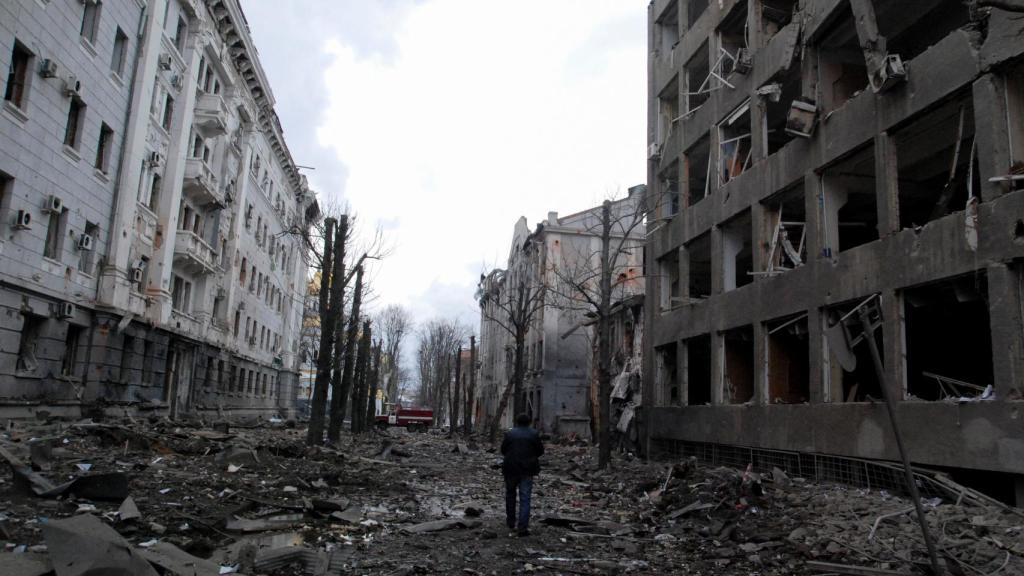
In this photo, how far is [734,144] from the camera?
Answer: 20312 millimetres

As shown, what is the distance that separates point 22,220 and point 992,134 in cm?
2038

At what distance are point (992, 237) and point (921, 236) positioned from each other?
1471 millimetres

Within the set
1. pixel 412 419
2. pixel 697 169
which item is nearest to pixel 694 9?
pixel 697 169

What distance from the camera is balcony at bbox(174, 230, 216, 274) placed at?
28.2 m

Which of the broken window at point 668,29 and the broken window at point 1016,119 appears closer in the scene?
the broken window at point 1016,119

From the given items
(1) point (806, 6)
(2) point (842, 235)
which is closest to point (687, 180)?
(2) point (842, 235)

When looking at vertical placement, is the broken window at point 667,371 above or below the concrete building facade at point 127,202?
below

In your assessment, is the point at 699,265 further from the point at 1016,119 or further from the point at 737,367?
the point at 1016,119

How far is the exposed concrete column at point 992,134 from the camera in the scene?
10.2 meters

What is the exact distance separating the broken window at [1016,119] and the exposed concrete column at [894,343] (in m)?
2.85

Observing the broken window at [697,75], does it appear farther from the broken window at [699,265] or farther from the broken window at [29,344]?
the broken window at [29,344]

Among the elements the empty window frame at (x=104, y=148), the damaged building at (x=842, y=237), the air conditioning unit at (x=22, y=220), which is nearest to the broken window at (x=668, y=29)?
the damaged building at (x=842, y=237)

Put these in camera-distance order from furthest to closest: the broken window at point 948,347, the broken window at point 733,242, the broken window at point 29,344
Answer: the broken window at point 733,242 → the broken window at point 29,344 → the broken window at point 948,347

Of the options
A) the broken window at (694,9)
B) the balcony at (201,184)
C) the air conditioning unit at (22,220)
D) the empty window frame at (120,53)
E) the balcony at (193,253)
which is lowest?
the air conditioning unit at (22,220)
